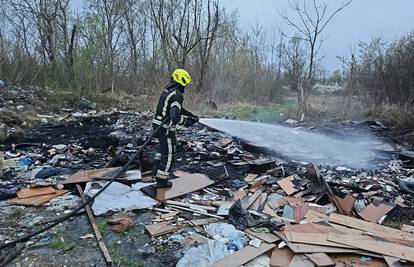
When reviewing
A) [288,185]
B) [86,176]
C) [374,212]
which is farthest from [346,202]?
[86,176]

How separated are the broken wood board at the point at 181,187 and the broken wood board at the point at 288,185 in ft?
3.62

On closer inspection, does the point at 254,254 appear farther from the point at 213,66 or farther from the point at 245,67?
the point at 245,67

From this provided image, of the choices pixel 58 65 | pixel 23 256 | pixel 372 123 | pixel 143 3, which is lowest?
pixel 23 256

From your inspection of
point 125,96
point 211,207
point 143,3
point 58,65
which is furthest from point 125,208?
point 143,3

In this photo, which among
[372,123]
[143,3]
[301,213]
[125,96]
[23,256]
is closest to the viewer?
[23,256]

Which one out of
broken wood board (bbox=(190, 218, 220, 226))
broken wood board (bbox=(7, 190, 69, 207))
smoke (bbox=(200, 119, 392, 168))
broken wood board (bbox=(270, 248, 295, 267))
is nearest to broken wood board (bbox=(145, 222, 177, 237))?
broken wood board (bbox=(190, 218, 220, 226))

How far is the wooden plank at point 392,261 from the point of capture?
3.27 metres

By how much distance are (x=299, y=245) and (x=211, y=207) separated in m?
1.38

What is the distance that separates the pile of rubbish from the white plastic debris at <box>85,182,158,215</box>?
0.01 metres

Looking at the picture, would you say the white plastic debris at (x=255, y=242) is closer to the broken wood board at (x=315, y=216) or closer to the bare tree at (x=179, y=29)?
the broken wood board at (x=315, y=216)

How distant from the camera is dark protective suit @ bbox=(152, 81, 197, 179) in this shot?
4.74 m

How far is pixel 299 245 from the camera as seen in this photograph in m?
3.57

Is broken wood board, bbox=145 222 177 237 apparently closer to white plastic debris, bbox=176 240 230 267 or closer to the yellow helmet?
white plastic debris, bbox=176 240 230 267

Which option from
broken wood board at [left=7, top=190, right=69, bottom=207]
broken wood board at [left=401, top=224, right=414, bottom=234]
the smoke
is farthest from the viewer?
the smoke
